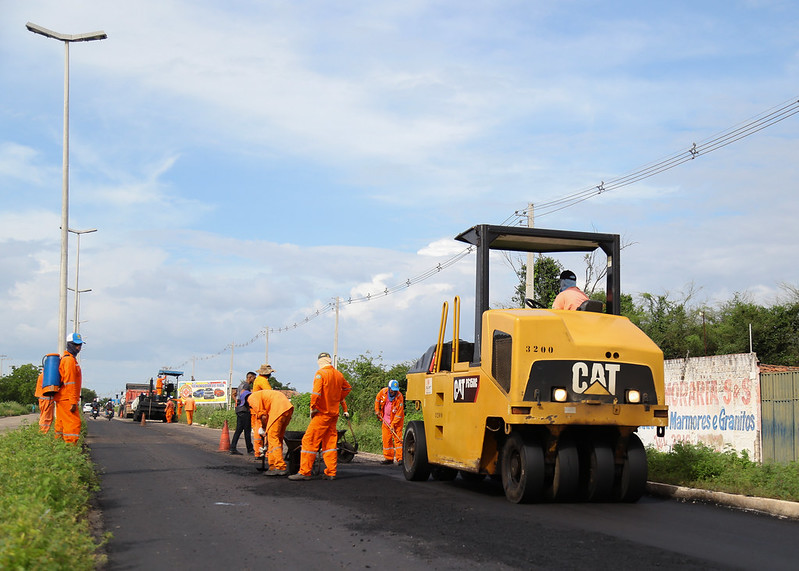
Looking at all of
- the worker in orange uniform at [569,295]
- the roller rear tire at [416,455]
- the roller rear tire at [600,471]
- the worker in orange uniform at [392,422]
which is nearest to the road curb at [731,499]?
the roller rear tire at [600,471]

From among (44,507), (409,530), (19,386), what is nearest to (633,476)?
(409,530)

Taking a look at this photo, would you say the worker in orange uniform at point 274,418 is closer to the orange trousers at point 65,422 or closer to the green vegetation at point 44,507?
the orange trousers at point 65,422

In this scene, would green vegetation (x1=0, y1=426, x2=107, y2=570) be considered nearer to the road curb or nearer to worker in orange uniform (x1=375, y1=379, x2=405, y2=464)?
the road curb

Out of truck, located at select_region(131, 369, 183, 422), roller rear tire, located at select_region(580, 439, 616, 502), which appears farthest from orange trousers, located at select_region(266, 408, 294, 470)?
truck, located at select_region(131, 369, 183, 422)

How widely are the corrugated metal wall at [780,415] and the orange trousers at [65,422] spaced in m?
11.0

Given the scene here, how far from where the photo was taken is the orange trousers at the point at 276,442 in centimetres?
1374

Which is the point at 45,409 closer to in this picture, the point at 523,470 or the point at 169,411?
the point at 523,470

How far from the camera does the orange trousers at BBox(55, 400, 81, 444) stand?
1254cm

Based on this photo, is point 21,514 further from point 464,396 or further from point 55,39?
point 55,39

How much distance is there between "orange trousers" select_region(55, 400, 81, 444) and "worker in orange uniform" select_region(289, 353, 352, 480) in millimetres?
3177

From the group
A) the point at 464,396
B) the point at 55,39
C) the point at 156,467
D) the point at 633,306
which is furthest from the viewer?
the point at 633,306

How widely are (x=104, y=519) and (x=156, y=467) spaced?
6782 mm

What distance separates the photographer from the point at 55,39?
74.8 ft

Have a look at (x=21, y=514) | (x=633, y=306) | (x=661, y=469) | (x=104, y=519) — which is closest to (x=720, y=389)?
(x=661, y=469)
